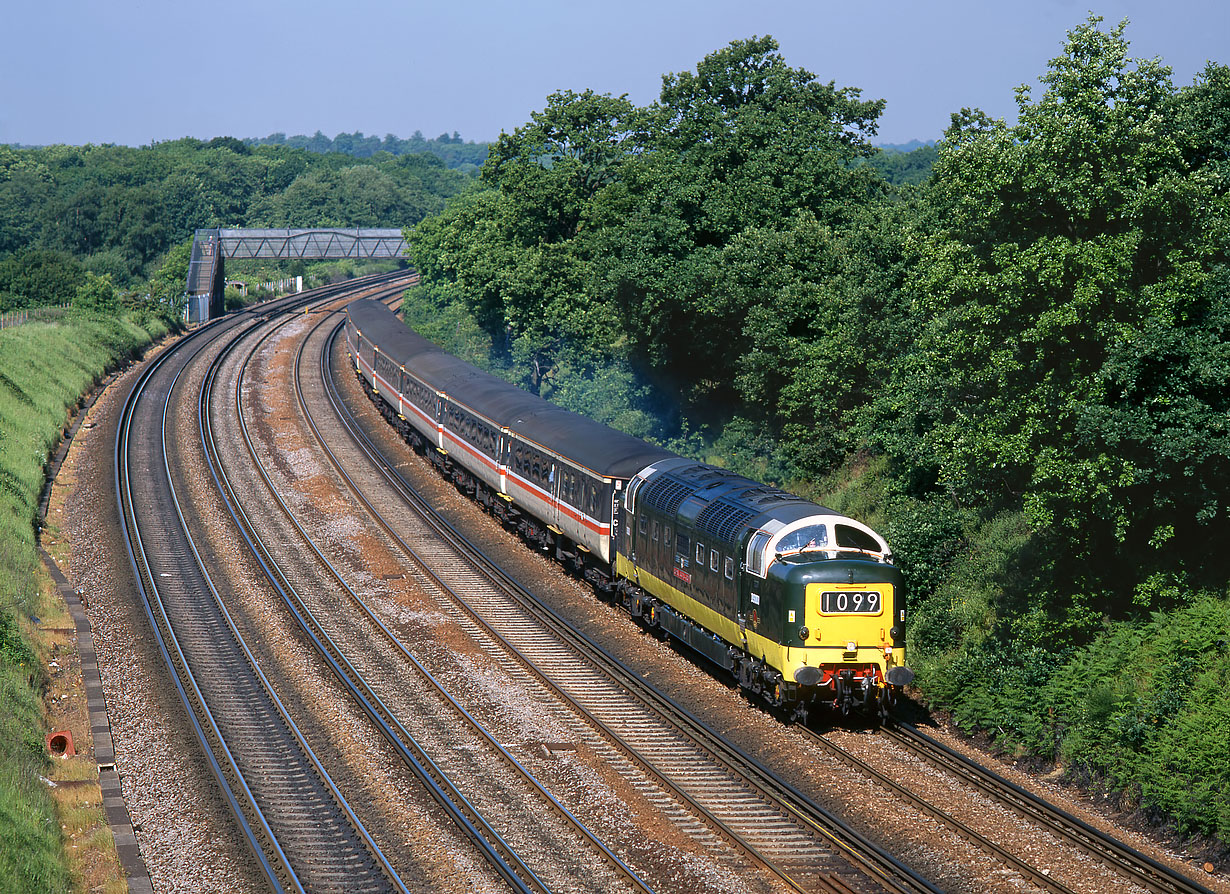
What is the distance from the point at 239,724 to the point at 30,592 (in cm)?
882

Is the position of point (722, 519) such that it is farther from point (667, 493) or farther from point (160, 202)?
point (160, 202)

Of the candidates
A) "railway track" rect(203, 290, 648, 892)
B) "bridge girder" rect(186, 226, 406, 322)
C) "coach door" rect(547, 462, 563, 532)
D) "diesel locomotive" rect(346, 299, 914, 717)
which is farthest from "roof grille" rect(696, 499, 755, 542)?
"bridge girder" rect(186, 226, 406, 322)

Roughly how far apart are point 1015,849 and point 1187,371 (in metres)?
8.48

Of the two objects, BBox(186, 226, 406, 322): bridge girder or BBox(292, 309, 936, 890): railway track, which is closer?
BBox(292, 309, 936, 890): railway track

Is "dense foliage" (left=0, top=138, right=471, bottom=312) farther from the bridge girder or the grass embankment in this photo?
the grass embankment

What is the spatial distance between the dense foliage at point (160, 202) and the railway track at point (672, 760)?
4169 inches

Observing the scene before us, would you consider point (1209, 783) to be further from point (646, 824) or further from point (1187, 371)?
point (646, 824)

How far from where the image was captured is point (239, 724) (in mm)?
22281

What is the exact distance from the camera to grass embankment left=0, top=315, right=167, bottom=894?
1620cm

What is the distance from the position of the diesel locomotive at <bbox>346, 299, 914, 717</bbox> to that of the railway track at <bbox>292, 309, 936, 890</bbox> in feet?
5.90

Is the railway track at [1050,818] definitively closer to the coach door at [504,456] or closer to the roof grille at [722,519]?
the roof grille at [722,519]

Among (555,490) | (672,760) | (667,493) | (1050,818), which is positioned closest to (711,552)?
(667,493)

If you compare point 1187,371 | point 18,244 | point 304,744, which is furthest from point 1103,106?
point 18,244

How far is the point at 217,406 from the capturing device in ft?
177
